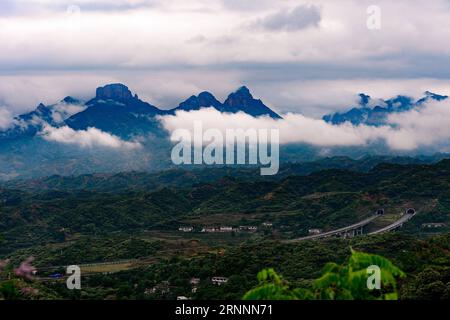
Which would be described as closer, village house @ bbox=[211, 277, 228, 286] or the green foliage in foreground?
the green foliage in foreground

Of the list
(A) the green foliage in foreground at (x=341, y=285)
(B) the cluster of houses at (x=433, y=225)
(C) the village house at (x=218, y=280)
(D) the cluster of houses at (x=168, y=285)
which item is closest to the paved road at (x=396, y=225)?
(B) the cluster of houses at (x=433, y=225)

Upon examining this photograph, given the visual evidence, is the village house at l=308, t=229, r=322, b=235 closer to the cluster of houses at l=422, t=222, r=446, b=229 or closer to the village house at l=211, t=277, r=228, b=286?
the cluster of houses at l=422, t=222, r=446, b=229

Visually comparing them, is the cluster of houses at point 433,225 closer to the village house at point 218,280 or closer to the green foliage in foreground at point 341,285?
the village house at point 218,280

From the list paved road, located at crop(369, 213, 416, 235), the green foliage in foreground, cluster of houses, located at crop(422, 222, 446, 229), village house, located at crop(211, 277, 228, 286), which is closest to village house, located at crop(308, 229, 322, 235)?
paved road, located at crop(369, 213, 416, 235)

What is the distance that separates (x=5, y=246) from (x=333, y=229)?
295 feet

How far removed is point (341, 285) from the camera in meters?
14.5

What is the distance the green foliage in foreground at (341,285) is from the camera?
14336mm

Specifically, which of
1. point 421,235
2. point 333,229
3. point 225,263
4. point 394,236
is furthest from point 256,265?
point 333,229

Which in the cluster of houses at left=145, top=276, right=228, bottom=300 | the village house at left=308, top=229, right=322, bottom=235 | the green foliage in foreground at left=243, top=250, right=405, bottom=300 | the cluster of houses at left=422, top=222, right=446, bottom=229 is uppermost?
the green foliage in foreground at left=243, top=250, right=405, bottom=300

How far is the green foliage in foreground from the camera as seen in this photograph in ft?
47.0

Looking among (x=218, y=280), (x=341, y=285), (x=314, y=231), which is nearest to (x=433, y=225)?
(x=314, y=231)

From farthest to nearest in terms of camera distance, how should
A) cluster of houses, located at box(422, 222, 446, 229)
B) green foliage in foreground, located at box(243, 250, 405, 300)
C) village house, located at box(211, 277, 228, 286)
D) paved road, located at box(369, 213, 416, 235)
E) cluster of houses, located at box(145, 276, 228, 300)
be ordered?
cluster of houses, located at box(422, 222, 446, 229)
paved road, located at box(369, 213, 416, 235)
village house, located at box(211, 277, 228, 286)
cluster of houses, located at box(145, 276, 228, 300)
green foliage in foreground, located at box(243, 250, 405, 300)

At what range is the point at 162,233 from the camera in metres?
198
